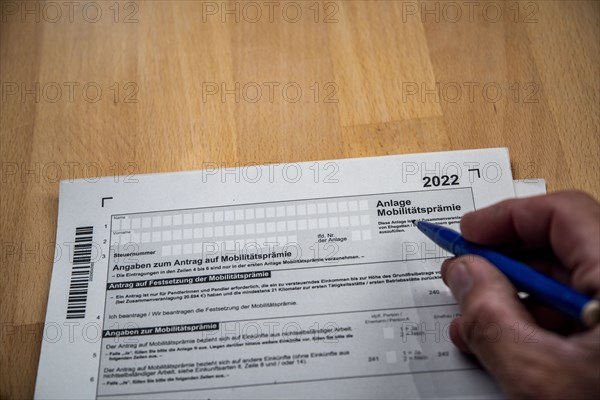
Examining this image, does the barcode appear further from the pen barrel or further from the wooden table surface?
the pen barrel

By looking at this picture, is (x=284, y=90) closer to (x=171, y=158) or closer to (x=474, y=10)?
(x=171, y=158)

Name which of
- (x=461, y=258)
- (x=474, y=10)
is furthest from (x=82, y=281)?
(x=474, y=10)

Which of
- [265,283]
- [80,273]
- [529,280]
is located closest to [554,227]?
[529,280]

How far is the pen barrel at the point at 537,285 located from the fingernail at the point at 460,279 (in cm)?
3

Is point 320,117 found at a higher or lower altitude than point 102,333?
higher

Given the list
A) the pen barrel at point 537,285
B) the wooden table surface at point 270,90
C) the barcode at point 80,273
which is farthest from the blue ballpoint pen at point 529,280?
the barcode at point 80,273

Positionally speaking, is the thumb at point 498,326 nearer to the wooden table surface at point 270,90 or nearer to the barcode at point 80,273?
the wooden table surface at point 270,90

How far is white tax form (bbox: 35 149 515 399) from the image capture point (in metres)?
0.47

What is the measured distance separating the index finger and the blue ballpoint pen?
1 cm

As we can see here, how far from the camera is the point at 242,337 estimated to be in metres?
0.49

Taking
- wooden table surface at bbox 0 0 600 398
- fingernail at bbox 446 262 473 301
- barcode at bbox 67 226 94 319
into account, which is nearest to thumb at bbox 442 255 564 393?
fingernail at bbox 446 262 473 301

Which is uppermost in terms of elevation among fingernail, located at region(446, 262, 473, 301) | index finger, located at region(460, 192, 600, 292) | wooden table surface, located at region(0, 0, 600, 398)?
wooden table surface, located at region(0, 0, 600, 398)

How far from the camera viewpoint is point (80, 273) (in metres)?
0.52

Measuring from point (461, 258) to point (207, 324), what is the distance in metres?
0.27
